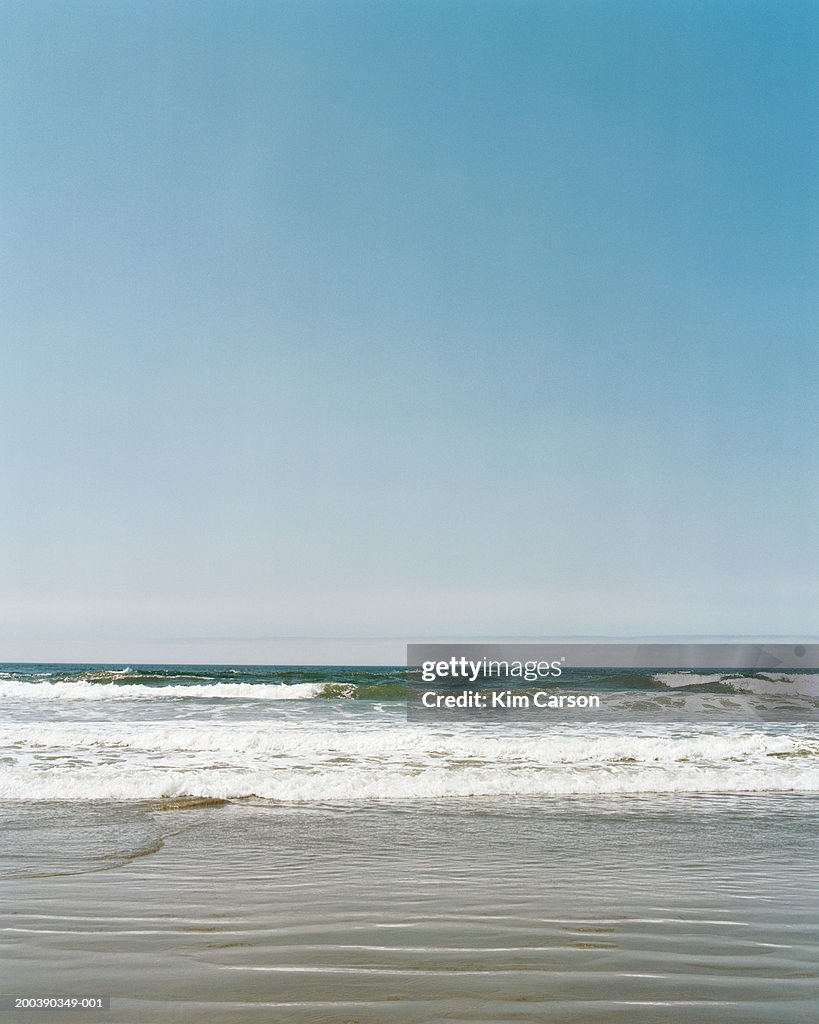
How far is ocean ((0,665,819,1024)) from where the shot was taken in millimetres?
3656

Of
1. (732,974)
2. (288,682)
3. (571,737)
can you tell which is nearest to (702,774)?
(571,737)

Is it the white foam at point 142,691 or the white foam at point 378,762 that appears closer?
the white foam at point 378,762

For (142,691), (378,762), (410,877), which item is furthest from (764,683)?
(410,877)

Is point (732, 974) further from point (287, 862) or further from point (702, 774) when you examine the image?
point (702, 774)

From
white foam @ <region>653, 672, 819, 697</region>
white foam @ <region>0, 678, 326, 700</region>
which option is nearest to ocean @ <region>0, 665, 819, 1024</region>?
white foam @ <region>0, 678, 326, 700</region>

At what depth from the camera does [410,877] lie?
237 inches

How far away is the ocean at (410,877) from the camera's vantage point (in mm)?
3656

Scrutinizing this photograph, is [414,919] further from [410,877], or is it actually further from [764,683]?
[764,683]

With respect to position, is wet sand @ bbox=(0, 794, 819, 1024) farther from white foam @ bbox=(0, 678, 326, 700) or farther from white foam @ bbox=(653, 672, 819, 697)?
white foam @ bbox=(653, 672, 819, 697)

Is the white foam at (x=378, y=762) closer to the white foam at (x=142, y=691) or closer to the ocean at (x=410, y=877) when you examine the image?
the ocean at (x=410, y=877)

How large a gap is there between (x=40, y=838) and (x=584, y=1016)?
6.12 m

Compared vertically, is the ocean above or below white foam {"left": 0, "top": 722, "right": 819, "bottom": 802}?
above

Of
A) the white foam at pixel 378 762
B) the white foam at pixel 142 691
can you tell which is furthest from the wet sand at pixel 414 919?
the white foam at pixel 142 691

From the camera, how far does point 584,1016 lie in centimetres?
334
